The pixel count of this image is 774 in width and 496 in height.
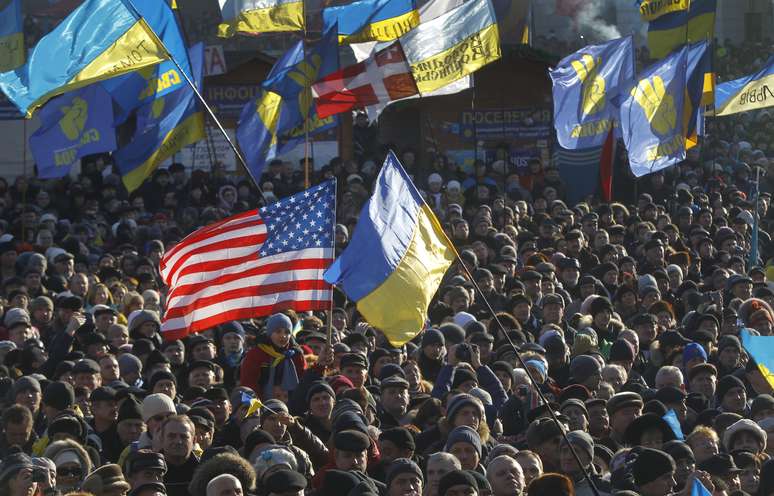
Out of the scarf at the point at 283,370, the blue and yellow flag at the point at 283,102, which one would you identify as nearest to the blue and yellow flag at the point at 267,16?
the blue and yellow flag at the point at 283,102

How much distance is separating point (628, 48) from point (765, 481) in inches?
483

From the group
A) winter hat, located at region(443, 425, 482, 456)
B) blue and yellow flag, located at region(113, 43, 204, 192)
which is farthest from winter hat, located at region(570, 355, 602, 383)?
blue and yellow flag, located at region(113, 43, 204, 192)

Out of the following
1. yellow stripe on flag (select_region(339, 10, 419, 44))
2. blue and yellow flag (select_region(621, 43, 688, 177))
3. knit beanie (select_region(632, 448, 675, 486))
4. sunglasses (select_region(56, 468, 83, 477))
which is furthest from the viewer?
yellow stripe on flag (select_region(339, 10, 419, 44))

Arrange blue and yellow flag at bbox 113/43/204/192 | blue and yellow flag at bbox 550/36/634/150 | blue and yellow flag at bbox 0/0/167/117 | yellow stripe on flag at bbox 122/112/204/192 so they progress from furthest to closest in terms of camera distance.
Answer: blue and yellow flag at bbox 550/36/634/150 → blue and yellow flag at bbox 113/43/204/192 → yellow stripe on flag at bbox 122/112/204/192 → blue and yellow flag at bbox 0/0/167/117

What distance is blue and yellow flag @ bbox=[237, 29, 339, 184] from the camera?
18812mm

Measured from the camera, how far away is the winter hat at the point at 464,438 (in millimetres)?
9141

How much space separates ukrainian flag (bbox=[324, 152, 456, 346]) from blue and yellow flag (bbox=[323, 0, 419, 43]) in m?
9.31

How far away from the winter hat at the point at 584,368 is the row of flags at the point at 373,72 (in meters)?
7.13

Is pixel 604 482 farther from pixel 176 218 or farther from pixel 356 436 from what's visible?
pixel 176 218

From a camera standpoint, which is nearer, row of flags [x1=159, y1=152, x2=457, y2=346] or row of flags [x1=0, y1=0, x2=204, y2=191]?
row of flags [x1=159, y1=152, x2=457, y2=346]

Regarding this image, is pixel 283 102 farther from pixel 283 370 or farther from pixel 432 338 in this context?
pixel 283 370

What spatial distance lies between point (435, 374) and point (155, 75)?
23.0ft

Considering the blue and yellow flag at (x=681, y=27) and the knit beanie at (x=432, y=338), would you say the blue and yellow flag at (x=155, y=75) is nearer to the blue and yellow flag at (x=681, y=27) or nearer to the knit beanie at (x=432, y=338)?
the knit beanie at (x=432, y=338)

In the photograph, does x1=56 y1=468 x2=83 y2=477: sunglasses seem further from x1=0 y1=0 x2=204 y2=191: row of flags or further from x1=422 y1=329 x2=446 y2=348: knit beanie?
x1=0 y1=0 x2=204 y2=191: row of flags
